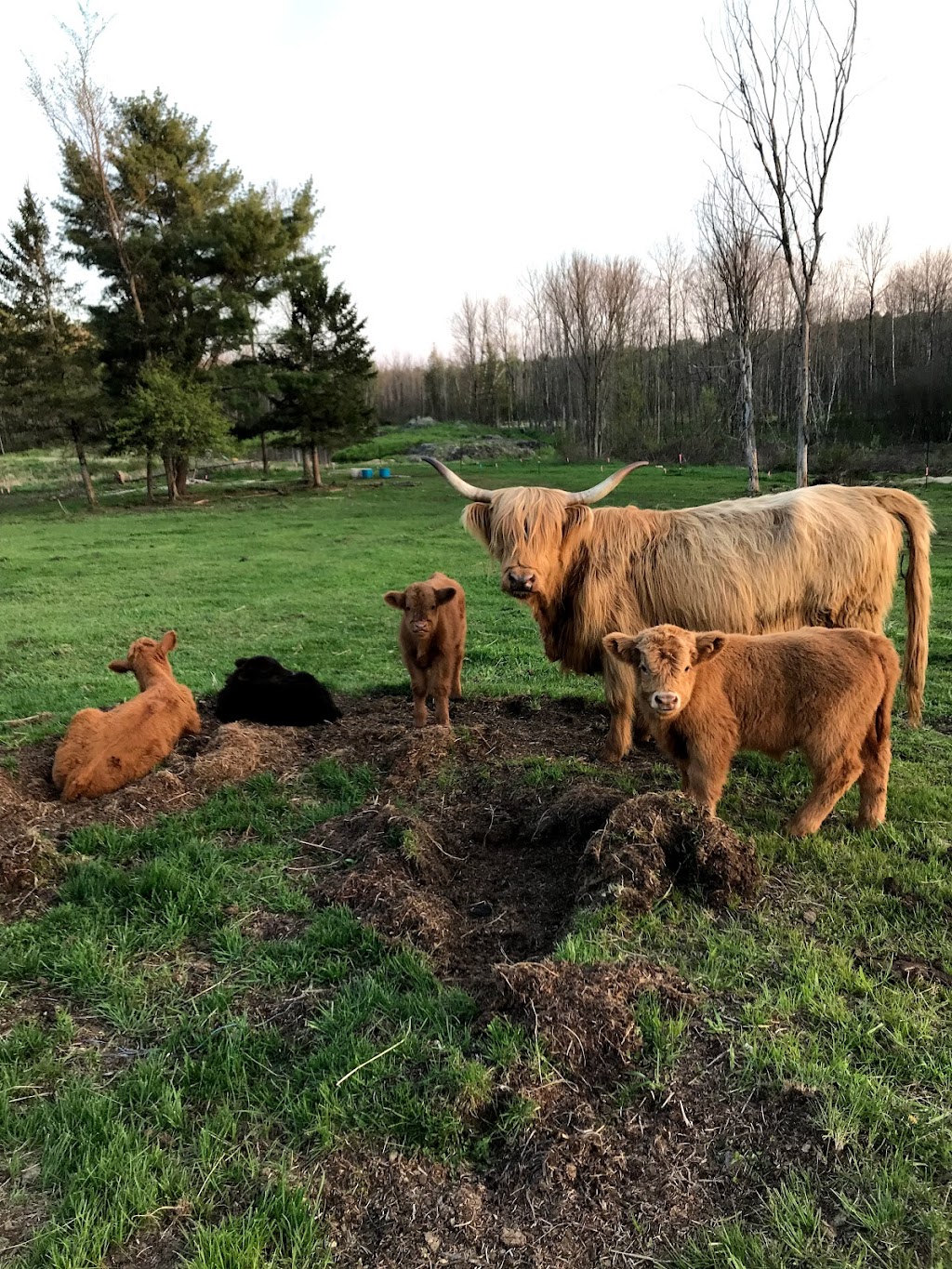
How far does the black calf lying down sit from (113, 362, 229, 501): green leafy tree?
26974 millimetres

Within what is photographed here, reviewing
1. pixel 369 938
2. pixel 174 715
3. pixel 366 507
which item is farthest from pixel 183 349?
pixel 369 938

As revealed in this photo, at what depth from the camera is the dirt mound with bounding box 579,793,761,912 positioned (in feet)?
10.4

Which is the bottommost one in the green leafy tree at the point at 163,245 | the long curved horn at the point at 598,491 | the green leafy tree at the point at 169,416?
the long curved horn at the point at 598,491

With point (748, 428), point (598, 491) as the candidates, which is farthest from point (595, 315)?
point (598, 491)

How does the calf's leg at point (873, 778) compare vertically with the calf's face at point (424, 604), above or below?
below

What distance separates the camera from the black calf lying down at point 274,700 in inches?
229

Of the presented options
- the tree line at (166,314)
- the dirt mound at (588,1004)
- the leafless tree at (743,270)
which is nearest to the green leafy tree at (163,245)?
the tree line at (166,314)

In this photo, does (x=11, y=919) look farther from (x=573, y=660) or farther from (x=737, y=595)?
(x=737, y=595)

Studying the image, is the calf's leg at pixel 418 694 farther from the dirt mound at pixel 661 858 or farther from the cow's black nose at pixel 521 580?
the dirt mound at pixel 661 858

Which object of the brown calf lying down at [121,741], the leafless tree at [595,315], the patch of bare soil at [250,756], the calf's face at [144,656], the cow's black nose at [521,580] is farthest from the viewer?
the leafless tree at [595,315]

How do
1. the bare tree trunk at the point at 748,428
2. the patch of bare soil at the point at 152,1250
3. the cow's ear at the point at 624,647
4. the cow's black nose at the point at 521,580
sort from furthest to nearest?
1. the bare tree trunk at the point at 748,428
2. the cow's black nose at the point at 521,580
3. the cow's ear at the point at 624,647
4. the patch of bare soil at the point at 152,1250

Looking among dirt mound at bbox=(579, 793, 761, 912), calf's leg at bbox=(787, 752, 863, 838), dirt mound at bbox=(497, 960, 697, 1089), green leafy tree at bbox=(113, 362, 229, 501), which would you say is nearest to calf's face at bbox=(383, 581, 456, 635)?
dirt mound at bbox=(579, 793, 761, 912)

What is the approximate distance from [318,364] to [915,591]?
115 feet

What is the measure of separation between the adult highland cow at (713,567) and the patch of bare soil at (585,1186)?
117 inches
